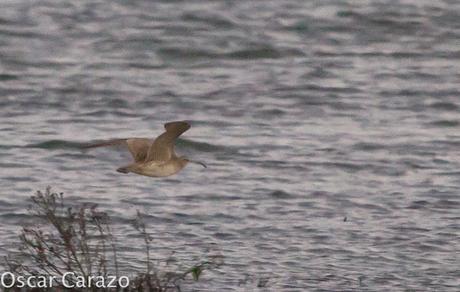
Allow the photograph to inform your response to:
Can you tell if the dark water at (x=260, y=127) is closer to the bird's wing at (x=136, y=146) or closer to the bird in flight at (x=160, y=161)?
the bird's wing at (x=136, y=146)

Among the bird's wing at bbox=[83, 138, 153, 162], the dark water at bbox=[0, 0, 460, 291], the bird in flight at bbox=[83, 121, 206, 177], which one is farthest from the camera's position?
the dark water at bbox=[0, 0, 460, 291]

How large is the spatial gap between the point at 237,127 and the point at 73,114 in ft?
4.97

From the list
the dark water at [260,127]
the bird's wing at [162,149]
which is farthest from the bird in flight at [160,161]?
the dark water at [260,127]

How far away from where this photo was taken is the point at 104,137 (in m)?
12.2

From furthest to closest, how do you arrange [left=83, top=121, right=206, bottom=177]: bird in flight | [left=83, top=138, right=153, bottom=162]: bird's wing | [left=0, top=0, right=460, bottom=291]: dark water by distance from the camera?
[left=0, top=0, right=460, bottom=291]: dark water, [left=83, top=138, right=153, bottom=162]: bird's wing, [left=83, top=121, right=206, bottom=177]: bird in flight

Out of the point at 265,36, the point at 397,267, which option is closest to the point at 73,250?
the point at 397,267

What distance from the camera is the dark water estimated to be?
8.88 meters

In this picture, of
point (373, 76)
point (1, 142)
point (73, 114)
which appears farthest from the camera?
point (373, 76)

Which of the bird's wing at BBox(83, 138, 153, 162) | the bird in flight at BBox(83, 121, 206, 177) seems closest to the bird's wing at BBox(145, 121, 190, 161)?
the bird in flight at BBox(83, 121, 206, 177)

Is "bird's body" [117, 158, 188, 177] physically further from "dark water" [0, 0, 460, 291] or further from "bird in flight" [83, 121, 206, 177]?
"dark water" [0, 0, 460, 291]

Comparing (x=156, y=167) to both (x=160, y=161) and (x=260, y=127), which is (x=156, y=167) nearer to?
(x=160, y=161)

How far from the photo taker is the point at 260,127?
12.7 metres

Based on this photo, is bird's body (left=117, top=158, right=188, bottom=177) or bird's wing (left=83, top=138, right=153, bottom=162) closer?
bird's body (left=117, top=158, right=188, bottom=177)

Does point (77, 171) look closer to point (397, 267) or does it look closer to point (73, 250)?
Result: point (397, 267)
